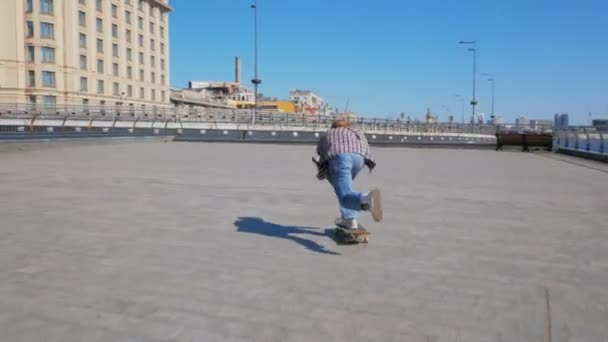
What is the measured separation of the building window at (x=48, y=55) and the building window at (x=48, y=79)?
1356 mm

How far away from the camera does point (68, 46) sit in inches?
2327

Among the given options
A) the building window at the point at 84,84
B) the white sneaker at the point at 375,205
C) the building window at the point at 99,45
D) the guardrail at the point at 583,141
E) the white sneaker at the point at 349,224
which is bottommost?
the white sneaker at the point at 349,224

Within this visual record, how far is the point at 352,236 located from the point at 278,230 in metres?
1.13

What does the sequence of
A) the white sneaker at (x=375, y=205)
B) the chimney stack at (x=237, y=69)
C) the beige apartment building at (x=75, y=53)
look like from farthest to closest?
the chimney stack at (x=237, y=69), the beige apartment building at (x=75, y=53), the white sneaker at (x=375, y=205)

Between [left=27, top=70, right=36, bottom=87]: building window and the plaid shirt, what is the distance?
6082cm

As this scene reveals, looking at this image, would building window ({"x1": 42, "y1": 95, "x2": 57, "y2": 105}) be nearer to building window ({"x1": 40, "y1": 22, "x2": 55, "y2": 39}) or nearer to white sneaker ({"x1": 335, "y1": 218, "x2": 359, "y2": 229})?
building window ({"x1": 40, "y1": 22, "x2": 55, "y2": 39})

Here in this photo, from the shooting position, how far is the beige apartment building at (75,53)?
55781 millimetres


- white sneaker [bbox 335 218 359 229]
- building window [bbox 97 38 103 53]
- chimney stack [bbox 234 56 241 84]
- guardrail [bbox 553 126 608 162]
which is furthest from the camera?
chimney stack [bbox 234 56 241 84]

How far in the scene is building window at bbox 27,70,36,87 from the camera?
56688 mm

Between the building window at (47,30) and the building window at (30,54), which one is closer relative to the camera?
the building window at (30,54)

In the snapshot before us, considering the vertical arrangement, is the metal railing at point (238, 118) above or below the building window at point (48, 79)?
below

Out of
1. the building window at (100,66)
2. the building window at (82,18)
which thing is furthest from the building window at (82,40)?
the building window at (100,66)

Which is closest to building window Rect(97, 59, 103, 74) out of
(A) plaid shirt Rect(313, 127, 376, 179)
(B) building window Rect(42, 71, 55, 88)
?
(B) building window Rect(42, 71, 55, 88)

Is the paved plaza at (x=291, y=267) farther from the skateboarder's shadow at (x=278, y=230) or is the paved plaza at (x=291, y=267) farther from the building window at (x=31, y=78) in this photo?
the building window at (x=31, y=78)
